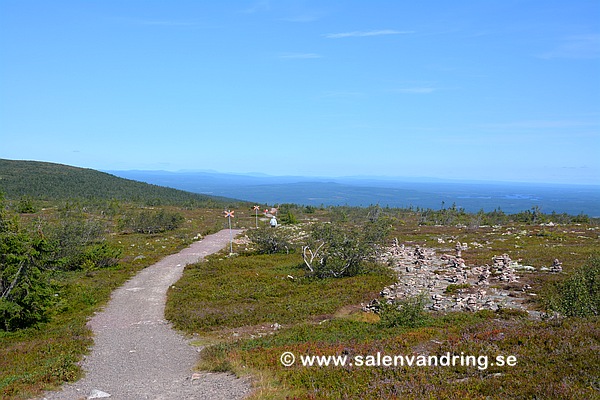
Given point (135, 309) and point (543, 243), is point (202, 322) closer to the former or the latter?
point (135, 309)

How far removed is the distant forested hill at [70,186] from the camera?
110m

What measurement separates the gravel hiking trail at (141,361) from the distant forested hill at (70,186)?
85.9 meters

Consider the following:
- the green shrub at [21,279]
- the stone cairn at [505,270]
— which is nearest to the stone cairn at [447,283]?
the stone cairn at [505,270]

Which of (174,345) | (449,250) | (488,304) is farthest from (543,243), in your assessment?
(174,345)

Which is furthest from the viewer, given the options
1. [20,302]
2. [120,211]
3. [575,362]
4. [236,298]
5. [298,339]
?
[120,211]

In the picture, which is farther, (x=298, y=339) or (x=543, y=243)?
(x=543, y=243)

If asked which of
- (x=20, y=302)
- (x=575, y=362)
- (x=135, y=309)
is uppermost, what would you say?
(x=575, y=362)

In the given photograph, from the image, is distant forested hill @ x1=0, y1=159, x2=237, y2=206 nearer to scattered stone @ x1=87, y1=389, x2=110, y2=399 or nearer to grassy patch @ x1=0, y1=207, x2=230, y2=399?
grassy patch @ x1=0, y1=207, x2=230, y2=399

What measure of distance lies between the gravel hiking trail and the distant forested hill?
85.9m

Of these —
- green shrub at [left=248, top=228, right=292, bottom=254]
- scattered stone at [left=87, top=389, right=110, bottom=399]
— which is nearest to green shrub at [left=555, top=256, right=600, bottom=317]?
scattered stone at [left=87, top=389, right=110, bottom=399]

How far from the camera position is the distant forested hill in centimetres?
11012

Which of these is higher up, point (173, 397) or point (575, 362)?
point (575, 362)

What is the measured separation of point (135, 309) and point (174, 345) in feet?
21.4

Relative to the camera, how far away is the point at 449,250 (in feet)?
126
